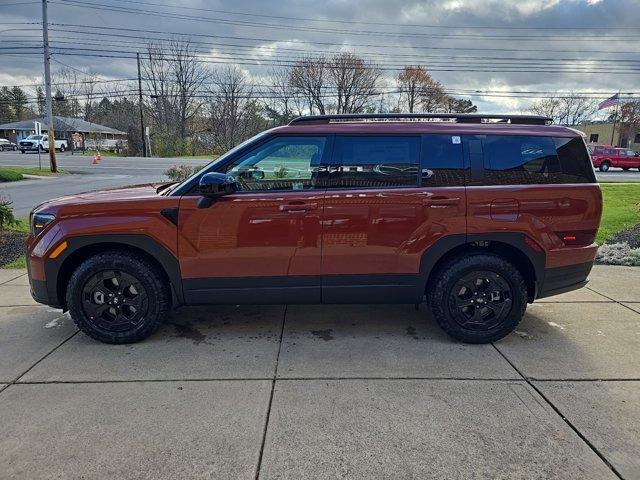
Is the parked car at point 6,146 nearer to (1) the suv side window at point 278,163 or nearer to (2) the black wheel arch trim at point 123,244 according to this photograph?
(2) the black wheel arch trim at point 123,244

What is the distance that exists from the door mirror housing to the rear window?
211 centimetres

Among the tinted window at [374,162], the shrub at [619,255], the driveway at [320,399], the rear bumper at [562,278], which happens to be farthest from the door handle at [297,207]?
the shrub at [619,255]

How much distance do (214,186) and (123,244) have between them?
0.99 metres

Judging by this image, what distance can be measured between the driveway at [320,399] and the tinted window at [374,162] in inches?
55.3

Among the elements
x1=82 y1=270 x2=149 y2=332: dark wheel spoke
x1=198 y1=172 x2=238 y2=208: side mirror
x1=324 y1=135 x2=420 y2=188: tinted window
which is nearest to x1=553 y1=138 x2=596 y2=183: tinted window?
x1=324 y1=135 x2=420 y2=188: tinted window

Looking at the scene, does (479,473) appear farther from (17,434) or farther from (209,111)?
(209,111)

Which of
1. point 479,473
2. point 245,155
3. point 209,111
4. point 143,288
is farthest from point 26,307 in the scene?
point 209,111

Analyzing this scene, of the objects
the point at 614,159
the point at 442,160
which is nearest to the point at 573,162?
the point at 442,160

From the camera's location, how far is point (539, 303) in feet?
16.4

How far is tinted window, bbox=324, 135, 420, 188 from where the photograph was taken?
12.3 ft

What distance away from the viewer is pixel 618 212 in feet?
34.4

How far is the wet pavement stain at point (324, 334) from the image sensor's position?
4066mm

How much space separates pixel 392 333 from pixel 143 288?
2238 millimetres

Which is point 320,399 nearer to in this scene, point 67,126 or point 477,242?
point 477,242
